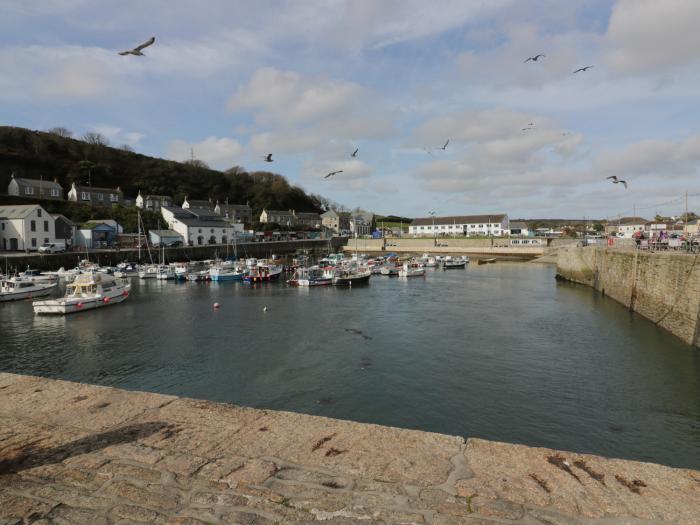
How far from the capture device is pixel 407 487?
4707 millimetres

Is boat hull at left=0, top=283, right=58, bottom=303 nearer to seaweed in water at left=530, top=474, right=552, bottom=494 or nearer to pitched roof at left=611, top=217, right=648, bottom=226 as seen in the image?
seaweed in water at left=530, top=474, right=552, bottom=494

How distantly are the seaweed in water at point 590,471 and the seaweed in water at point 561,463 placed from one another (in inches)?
5.0

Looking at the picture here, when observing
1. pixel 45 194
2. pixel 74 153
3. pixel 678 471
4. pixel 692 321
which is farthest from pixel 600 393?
pixel 74 153

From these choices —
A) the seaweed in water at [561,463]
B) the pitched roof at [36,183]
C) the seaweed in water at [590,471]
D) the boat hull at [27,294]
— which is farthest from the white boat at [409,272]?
the pitched roof at [36,183]

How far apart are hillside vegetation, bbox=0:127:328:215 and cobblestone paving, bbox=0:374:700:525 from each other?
10817 centimetres

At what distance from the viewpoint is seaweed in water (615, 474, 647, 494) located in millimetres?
4678

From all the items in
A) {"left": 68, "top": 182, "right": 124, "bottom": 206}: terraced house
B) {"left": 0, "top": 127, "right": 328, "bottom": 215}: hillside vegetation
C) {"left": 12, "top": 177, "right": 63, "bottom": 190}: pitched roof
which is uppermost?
{"left": 0, "top": 127, "right": 328, "bottom": 215}: hillside vegetation

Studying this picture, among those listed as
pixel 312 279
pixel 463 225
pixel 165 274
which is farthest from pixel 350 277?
pixel 463 225

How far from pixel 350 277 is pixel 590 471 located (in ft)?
147

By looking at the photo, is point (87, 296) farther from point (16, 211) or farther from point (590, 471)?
point (16, 211)

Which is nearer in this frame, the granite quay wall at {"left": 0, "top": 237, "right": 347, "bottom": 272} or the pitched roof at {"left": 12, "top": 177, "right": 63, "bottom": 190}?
the granite quay wall at {"left": 0, "top": 237, "right": 347, "bottom": 272}

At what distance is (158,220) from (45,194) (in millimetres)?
21055

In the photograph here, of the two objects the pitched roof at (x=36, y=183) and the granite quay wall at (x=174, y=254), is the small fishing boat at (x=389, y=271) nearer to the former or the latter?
the granite quay wall at (x=174, y=254)

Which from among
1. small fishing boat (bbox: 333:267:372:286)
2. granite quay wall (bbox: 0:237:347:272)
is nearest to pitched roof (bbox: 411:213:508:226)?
granite quay wall (bbox: 0:237:347:272)
